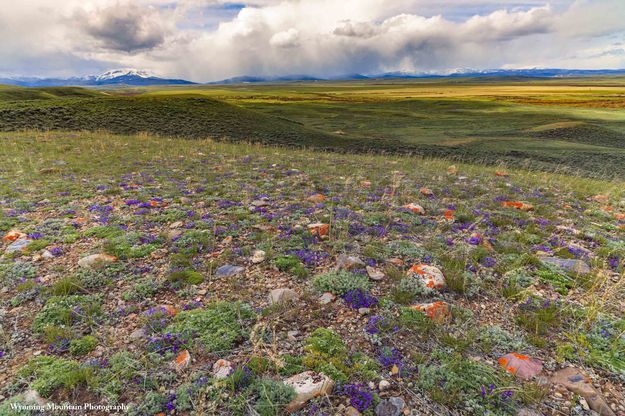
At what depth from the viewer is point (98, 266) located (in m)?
5.75

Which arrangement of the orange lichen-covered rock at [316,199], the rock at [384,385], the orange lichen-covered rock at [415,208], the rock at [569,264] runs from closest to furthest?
the rock at [384,385] < the rock at [569,264] < the orange lichen-covered rock at [415,208] < the orange lichen-covered rock at [316,199]

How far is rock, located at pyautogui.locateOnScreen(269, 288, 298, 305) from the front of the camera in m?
5.04

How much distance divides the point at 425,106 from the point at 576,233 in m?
85.6

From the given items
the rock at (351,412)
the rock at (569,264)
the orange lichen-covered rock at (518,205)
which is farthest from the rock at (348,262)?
the orange lichen-covered rock at (518,205)

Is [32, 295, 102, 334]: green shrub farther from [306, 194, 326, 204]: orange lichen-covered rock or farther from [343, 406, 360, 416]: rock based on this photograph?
[306, 194, 326, 204]: orange lichen-covered rock

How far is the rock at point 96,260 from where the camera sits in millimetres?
5812

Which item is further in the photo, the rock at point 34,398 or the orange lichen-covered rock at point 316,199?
the orange lichen-covered rock at point 316,199

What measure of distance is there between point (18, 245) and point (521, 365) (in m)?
9.39

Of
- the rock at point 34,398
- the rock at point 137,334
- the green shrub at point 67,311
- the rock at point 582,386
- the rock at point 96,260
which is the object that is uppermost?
the rock at point 96,260

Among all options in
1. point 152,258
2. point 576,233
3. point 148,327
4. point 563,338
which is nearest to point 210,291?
point 148,327

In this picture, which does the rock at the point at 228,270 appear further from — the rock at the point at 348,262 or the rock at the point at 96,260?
the rock at the point at 96,260

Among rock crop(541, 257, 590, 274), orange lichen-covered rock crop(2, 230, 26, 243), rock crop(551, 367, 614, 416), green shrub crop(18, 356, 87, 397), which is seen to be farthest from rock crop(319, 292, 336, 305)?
orange lichen-covered rock crop(2, 230, 26, 243)

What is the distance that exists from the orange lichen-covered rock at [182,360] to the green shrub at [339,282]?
2.34 meters

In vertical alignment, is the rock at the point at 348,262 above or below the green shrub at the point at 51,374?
below
